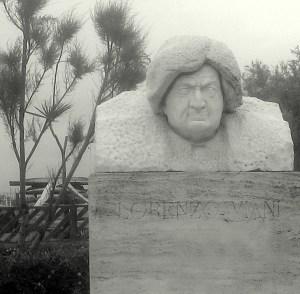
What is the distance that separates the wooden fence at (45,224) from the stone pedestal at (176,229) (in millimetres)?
4634

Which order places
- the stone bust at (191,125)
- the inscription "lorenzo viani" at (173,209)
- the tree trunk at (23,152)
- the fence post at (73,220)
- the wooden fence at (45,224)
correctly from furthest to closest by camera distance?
1. the fence post at (73,220)
2. the wooden fence at (45,224)
3. the tree trunk at (23,152)
4. the stone bust at (191,125)
5. the inscription "lorenzo viani" at (173,209)

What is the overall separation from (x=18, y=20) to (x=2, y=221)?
117 inches

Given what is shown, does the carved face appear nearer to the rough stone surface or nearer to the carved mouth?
the carved mouth

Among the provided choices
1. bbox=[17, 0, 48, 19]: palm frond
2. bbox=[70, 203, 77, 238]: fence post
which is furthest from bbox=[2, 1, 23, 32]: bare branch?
bbox=[70, 203, 77, 238]: fence post

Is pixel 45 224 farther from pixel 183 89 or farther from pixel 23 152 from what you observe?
pixel 183 89

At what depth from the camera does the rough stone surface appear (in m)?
4.15

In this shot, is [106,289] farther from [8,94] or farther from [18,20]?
[18,20]

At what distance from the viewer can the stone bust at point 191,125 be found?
4.08m

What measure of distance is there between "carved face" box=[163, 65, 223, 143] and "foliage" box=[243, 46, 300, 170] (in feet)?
37.9

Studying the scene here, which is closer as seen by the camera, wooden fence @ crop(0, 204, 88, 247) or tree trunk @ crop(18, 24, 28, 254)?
tree trunk @ crop(18, 24, 28, 254)

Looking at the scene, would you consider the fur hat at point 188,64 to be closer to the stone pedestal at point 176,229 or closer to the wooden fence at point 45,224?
the stone pedestal at point 176,229

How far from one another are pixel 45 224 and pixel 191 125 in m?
4.92

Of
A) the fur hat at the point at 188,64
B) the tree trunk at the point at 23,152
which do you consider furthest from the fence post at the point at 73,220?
the fur hat at the point at 188,64

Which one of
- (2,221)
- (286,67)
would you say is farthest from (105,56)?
(286,67)
